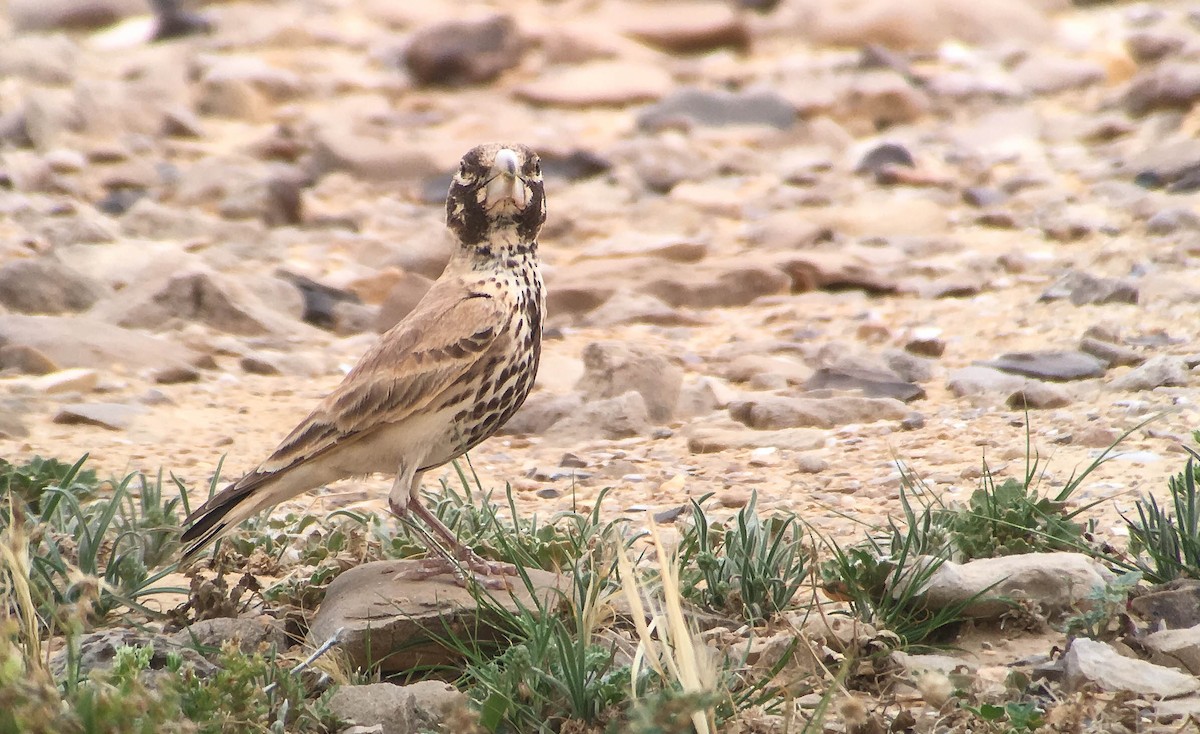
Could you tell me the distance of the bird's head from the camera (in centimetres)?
508

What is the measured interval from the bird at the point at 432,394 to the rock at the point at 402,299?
3.22 meters

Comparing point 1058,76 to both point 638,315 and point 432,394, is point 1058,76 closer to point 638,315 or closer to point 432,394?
point 638,315

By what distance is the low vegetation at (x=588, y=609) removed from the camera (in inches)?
133

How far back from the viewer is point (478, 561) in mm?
4590

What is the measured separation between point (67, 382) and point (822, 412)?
11.6 feet

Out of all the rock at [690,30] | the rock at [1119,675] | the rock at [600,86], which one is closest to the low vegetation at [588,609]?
the rock at [1119,675]

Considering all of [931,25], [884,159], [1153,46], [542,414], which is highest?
[931,25]

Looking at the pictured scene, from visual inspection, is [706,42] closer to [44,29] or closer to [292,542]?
[44,29]

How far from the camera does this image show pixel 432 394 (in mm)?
4820

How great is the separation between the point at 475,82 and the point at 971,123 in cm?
482

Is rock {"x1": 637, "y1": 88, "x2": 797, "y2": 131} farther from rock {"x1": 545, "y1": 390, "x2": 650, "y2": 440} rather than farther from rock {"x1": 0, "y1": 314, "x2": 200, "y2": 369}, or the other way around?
rock {"x1": 545, "y1": 390, "x2": 650, "y2": 440}

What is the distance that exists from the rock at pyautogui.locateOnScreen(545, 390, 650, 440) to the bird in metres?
1.60

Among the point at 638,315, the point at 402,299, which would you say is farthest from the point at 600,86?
the point at 402,299

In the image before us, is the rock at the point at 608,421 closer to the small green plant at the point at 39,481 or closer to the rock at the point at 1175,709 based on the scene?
the small green plant at the point at 39,481
